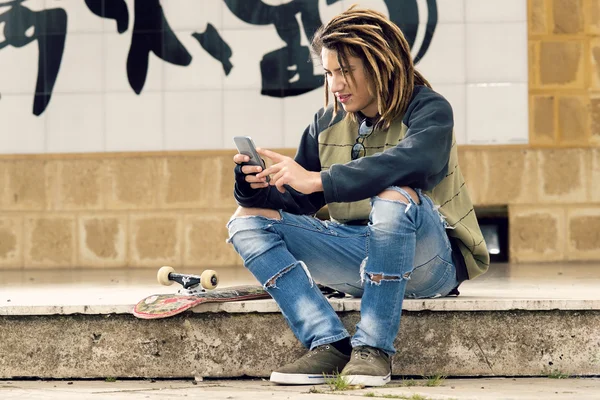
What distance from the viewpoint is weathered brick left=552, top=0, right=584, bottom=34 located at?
653 centimetres

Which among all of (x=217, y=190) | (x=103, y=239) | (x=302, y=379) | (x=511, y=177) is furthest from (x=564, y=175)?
(x=302, y=379)

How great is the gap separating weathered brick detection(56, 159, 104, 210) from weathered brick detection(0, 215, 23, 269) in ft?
0.98

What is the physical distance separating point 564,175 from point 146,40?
261cm

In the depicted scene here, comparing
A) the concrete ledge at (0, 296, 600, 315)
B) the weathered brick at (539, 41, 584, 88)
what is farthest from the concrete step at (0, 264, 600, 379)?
the weathered brick at (539, 41, 584, 88)

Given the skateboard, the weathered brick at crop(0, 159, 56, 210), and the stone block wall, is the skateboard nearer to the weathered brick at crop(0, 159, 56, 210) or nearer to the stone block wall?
the stone block wall

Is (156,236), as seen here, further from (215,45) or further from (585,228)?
(585,228)

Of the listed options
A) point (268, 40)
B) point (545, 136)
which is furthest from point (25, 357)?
point (545, 136)

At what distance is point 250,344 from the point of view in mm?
3711

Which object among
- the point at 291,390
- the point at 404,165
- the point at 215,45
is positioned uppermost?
the point at 215,45

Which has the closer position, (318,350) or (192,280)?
(318,350)

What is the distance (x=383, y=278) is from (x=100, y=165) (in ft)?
12.0

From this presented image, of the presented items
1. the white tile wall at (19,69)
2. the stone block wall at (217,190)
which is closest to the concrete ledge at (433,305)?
the stone block wall at (217,190)

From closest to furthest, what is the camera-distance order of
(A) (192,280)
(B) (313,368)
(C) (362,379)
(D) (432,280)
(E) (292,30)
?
(C) (362,379), (B) (313,368), (D) (432,280), (A) (192,280), (E) (292,30)

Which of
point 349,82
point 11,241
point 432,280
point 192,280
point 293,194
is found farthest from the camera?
point 11,241
